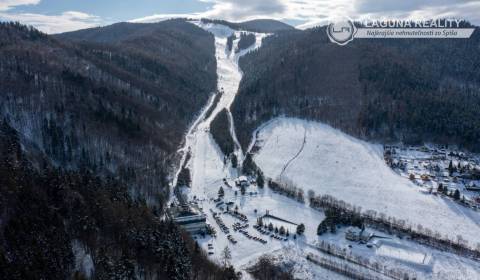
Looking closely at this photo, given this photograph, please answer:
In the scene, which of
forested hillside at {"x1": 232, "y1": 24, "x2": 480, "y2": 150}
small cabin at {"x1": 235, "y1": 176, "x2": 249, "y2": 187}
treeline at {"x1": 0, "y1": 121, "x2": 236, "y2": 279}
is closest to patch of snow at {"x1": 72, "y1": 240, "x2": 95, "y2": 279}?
treeline at {"x1": 0, "y1": 121, "x2": 236, "y2": 279}

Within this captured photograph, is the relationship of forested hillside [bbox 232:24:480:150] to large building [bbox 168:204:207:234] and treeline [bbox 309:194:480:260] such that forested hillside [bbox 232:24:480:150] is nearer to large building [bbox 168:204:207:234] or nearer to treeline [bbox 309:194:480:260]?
treeline [bbox 309:194:480:260]

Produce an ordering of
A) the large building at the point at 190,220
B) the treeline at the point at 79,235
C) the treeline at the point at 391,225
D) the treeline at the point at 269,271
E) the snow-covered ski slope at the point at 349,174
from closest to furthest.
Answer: the treeline at the point at 79,235 < the treeline at the point at 269,271 < the treeline at the point at 391,225 < the large building at the point at 190,220 < the snow-covered ski slope at the point at 349,174

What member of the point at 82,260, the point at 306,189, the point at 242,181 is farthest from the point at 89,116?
the point at 82,260

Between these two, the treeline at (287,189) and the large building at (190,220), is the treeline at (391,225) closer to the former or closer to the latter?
the treeline at (287,189)

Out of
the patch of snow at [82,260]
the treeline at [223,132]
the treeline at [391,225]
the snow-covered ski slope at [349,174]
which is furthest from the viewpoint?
the treeline at [223,132]

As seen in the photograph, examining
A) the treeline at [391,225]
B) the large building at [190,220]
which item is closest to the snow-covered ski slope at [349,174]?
the treeline at [391,225]

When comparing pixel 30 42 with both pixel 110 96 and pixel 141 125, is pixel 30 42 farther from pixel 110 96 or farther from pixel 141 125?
pixel 141 125

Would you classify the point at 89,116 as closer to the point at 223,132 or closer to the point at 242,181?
the point at 223,132

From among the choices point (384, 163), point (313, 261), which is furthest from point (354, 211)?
point (384, 163)

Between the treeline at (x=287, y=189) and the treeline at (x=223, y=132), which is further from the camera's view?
the treeline at (x=223, y=132)
